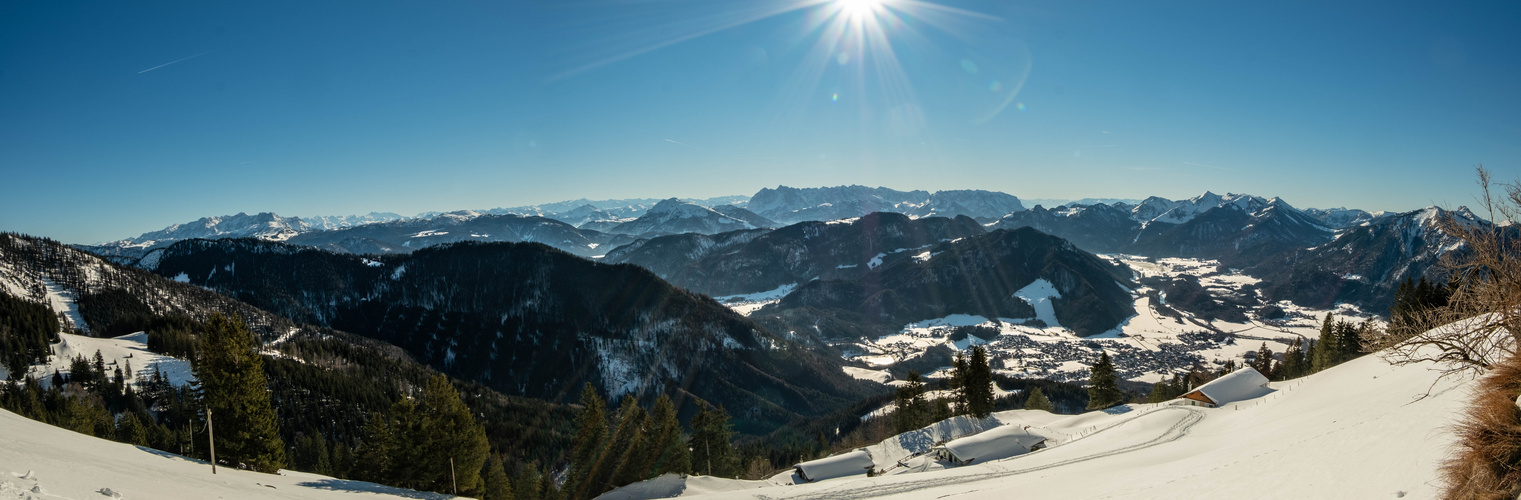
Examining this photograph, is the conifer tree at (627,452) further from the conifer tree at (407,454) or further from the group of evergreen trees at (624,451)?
the conifer tree at (407,454)

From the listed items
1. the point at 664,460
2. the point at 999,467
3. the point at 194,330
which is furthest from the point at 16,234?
the point at 999,467

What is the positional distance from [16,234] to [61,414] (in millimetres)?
182623

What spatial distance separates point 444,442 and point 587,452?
19420 mm

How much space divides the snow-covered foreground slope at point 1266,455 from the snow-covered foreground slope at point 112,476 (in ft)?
82.3

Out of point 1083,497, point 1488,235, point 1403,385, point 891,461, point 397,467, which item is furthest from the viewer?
point 891,461

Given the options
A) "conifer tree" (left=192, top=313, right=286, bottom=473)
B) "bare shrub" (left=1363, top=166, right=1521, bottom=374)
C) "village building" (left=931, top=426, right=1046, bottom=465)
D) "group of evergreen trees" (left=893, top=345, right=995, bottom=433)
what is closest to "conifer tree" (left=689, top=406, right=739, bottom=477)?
"village building" (left=931, top=426, right=1046, bottom=465)

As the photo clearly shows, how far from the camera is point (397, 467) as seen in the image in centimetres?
3875

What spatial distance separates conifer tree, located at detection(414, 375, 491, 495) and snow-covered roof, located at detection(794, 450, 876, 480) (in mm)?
30374

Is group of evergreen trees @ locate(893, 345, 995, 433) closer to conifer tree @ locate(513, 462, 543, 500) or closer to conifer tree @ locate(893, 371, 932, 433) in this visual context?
conifer tree @ locate(893, 371, 932, 433)

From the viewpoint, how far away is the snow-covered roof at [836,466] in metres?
55.8

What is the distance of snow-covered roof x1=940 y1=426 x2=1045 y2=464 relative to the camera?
54.0m

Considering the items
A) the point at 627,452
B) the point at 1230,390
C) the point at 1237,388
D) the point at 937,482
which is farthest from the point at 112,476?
the point at 1237,388

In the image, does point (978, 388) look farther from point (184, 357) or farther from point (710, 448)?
point (184, 357)

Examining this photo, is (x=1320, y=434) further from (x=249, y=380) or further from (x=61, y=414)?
(x=61, y=414)
